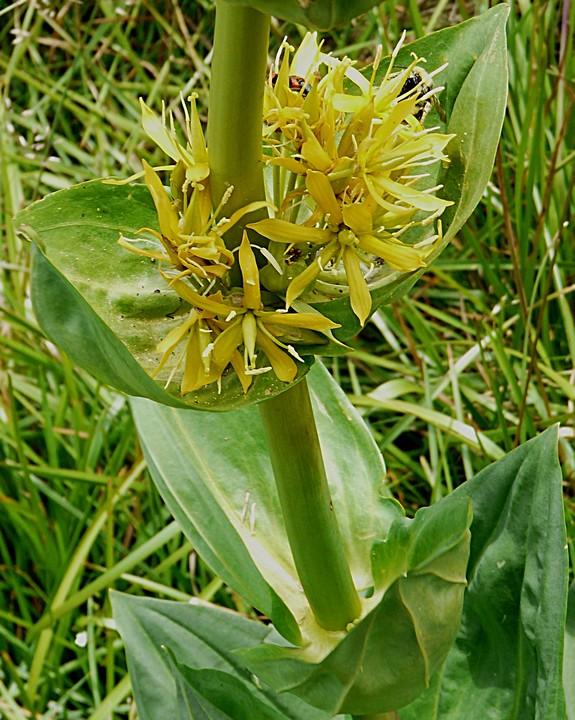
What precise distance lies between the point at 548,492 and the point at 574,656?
35 centimetres

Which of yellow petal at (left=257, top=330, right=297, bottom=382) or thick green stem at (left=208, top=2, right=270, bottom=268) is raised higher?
thick green stem at (left=208, top=2, right=270, bottom=268)

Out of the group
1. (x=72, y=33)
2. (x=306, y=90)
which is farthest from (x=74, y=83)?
(x=306, y=90)

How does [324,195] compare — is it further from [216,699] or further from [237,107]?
[216,699]

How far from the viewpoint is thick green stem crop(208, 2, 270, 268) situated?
65cm

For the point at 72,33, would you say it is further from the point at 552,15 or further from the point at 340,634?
the point at 340,634

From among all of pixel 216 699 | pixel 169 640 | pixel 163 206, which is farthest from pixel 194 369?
pixel 169 640

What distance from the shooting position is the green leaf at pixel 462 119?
2.66 ft

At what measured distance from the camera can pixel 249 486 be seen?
3.96ft

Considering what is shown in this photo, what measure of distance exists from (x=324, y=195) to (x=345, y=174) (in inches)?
1.2

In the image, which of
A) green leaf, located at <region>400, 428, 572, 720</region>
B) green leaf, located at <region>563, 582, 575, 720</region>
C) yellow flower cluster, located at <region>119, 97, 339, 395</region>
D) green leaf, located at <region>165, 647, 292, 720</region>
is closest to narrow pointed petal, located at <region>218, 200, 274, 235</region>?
yellow flower cluster, located at <region>119, 97, 339, 395</region>

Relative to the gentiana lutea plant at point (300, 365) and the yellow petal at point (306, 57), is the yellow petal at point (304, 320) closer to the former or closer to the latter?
the gentiana lutea plant at point (300, 365)

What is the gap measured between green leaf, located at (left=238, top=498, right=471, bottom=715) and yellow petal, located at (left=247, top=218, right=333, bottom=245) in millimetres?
263

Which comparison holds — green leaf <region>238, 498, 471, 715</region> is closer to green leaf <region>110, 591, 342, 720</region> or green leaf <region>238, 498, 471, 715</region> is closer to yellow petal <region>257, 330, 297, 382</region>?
yellow petal <region>257, 330, 297, 382</region>

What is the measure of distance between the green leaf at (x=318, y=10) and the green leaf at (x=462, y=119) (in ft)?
0.94
